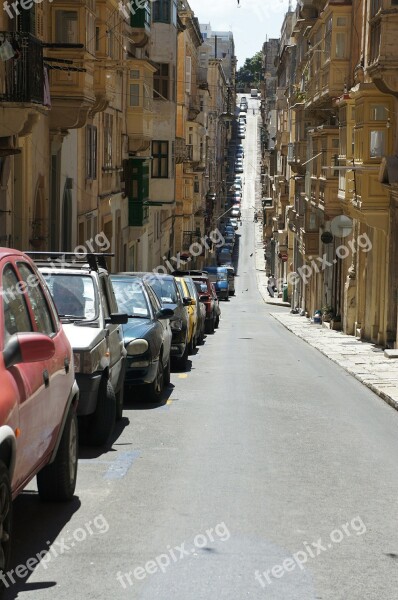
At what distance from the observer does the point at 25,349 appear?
5867mm

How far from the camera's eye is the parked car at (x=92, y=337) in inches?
408

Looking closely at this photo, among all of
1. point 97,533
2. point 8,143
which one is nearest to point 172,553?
point 97,533

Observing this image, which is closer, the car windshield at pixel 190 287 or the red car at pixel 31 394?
the red car at pixel 31 394

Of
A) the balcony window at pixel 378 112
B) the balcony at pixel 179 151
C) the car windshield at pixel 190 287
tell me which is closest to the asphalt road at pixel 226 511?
the car windshield at pixel 190 287

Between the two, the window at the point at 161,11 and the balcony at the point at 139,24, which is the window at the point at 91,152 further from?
the window at the point at 161,11

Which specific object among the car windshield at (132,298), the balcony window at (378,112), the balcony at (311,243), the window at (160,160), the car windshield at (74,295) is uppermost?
the balcony window at (378,112)

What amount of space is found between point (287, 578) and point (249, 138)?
587ft

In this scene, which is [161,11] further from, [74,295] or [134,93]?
[74,295]

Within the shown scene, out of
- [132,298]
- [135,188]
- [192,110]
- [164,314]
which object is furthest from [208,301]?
[192,110]

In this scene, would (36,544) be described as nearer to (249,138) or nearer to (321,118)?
(321,118)

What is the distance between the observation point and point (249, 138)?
183m

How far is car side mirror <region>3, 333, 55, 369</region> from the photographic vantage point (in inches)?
231

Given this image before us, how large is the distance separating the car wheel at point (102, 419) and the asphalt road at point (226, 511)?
0.19 meters
